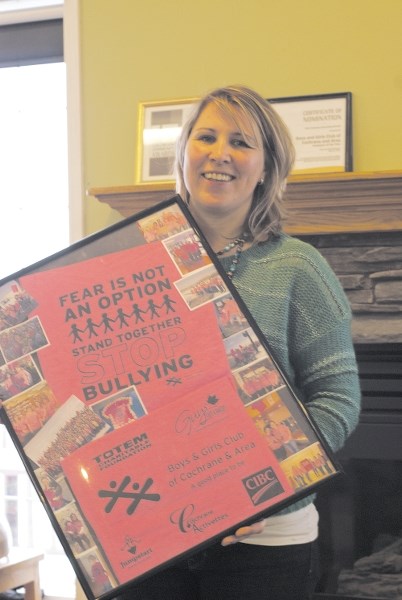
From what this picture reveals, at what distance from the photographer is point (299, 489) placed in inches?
42.8

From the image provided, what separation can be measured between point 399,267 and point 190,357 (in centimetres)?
145

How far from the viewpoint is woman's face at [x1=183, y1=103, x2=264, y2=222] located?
49.2 inches

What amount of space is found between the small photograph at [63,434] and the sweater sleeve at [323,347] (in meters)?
0.31

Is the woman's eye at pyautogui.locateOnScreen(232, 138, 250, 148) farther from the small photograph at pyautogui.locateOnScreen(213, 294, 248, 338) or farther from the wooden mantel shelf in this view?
the wooden mantel shelf

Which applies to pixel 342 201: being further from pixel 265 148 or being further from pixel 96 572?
Result: pixel 96 572

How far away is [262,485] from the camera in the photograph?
109 cm

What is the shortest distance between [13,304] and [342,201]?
142cm

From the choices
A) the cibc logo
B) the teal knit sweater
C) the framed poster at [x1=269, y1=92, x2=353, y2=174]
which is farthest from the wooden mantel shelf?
the cibc logo

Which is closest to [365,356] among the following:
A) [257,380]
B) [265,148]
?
[265,148]

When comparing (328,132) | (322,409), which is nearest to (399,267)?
(328,132)

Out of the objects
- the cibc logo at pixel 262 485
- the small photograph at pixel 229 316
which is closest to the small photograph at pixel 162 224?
the small photograph at pixel 229 316

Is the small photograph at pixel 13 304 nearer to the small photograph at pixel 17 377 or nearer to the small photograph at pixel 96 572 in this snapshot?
the small photograph at pixel 17 377

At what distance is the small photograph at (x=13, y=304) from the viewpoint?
46.1 inches

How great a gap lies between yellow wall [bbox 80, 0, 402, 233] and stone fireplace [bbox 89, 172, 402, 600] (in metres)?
0.24
